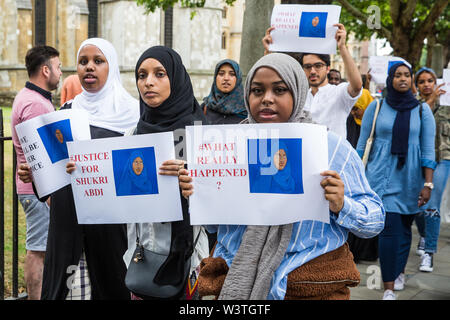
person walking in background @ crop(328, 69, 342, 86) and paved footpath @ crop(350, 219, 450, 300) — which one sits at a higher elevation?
person walking in background @ crop(328, 69, 342, 86)

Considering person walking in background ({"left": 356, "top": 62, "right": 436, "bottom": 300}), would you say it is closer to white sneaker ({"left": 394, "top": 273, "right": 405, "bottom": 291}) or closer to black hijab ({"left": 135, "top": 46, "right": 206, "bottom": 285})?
white sneaker ({"left": 394, "top": 273, "right": 405, "bottom": 291})

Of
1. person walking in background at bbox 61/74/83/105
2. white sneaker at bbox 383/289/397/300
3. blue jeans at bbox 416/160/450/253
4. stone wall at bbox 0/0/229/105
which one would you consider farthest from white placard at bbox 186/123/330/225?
stone wall at bbox 0/0/229/105

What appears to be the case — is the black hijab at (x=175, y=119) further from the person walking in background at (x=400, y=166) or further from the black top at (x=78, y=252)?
the person walking in background at (x=400, y=166)

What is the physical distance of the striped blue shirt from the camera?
2496mm

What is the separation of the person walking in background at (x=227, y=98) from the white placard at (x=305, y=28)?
2.83 ft

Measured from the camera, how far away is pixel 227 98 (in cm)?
616

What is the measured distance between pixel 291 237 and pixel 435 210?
505cm

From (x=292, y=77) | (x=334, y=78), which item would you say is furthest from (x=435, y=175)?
(x=292, y=77)

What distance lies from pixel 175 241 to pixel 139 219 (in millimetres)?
295

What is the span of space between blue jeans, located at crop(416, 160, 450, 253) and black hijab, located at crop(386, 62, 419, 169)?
1612mm

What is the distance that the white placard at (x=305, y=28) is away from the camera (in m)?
5.21

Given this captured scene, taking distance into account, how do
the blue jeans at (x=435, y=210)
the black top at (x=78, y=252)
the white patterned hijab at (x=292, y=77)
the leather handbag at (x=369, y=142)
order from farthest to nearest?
the blue jeans at (x=435, y=210) < the leather handbag at (x=369, y=142) < the black top at (x=78, y=252) < the white patterned hijab at (x=292, y=77)

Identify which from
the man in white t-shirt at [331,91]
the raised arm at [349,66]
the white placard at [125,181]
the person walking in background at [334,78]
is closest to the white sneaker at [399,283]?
the man in white t-shirt at [331,91]

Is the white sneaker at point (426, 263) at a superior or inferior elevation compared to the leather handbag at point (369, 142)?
inferior
